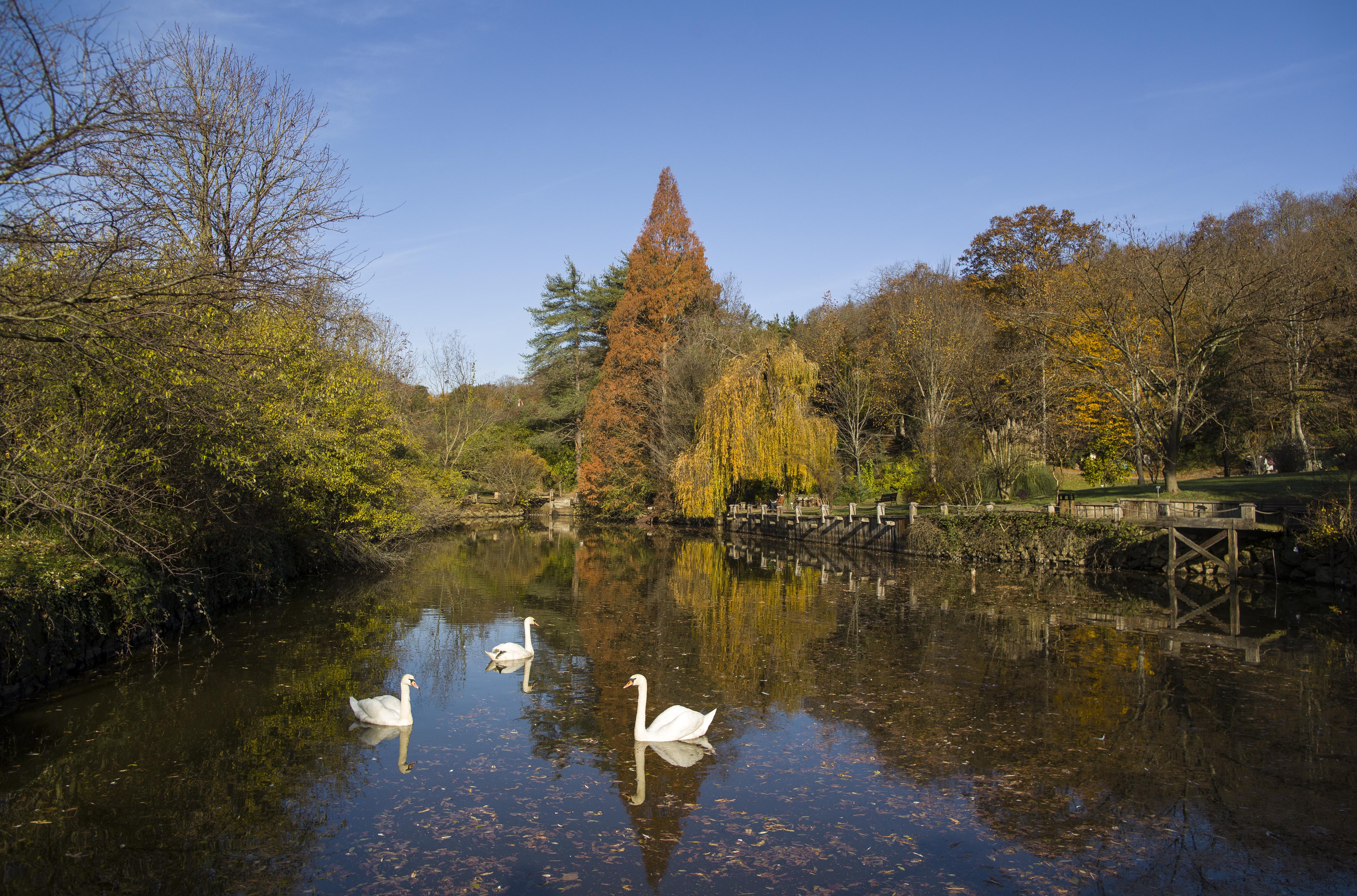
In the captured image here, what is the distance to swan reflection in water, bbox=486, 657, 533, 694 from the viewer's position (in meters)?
11.4

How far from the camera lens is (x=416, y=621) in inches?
599

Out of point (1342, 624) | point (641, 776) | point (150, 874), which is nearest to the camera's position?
point (150, 874)

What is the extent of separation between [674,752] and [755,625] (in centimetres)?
681

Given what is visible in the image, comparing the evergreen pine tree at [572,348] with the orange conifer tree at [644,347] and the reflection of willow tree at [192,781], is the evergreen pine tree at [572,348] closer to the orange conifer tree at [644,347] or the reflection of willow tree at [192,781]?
the orange conifer tree at [644,347]

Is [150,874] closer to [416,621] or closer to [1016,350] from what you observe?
[416,621]

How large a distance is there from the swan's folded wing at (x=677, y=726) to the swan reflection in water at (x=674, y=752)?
0.06 meters

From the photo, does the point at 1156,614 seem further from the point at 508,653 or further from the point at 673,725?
the point at 508,653

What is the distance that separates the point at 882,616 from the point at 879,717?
6.41 metres

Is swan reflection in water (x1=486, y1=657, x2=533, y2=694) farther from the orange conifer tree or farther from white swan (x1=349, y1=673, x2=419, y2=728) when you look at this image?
the orange conifer tree

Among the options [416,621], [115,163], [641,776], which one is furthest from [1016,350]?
[115,163]

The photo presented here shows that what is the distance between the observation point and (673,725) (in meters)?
8.14

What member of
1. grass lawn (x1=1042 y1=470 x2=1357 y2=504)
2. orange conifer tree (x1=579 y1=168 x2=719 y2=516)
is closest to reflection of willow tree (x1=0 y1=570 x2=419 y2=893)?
grass lawn (x1=1042 y1=470 x2=1357 y2=504)

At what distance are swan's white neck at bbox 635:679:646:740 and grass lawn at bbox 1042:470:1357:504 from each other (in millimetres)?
17592

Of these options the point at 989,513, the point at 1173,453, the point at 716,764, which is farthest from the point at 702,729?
the point at 1173,453
